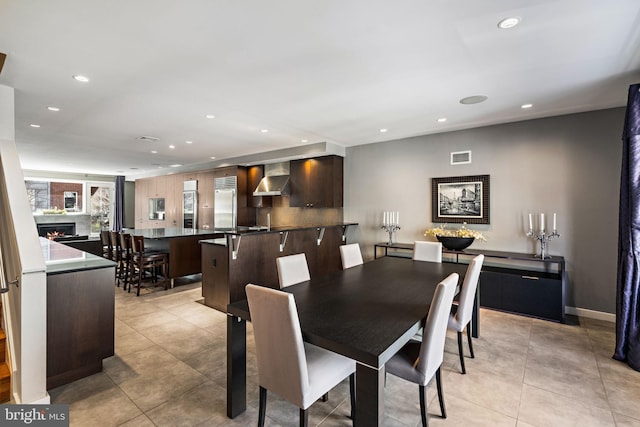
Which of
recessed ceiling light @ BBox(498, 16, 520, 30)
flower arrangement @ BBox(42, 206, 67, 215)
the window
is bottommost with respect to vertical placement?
flower arrangement @ BBox(42, 206, 67, 215)

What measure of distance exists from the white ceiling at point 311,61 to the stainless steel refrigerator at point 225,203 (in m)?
2.91

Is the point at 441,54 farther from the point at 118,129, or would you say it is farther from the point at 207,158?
the point at 207,158

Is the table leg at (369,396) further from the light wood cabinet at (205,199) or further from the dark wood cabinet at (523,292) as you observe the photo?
the light wood cabinet at (205,199)

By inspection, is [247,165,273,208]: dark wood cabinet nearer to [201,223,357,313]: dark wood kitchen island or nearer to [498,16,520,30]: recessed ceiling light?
[201,223,357,313]: dark wood kitchen island

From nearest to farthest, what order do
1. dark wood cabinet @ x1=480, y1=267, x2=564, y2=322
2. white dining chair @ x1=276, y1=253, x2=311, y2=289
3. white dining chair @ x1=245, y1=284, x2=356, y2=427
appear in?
white dining chair @ x1=245, y1=284, x2=356, y2=427 < white dining chair @ x1=276, y1=253, x2=311, y2=289 < dark wood cabinet @ x1=480, y1=267, x2=564, y2=322

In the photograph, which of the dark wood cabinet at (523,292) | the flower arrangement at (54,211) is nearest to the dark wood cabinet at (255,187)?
the dark wood cabinet at (523,292)

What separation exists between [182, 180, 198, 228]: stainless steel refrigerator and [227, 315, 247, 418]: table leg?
21.9 feet

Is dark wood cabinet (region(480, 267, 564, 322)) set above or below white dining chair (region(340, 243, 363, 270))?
below

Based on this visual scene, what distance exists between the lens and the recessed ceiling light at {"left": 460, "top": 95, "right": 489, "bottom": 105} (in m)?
3.27

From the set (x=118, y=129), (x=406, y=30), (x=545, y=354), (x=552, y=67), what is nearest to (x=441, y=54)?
(x=406, y=30)

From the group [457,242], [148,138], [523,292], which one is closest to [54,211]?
[148,138]

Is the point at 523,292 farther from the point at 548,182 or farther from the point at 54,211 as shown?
the point at 54,211

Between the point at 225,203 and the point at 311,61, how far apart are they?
549 cm

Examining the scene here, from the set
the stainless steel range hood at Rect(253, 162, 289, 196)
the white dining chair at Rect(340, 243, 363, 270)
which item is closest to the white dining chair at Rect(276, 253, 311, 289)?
the white dining chair at Rect(340, 243, 363, 270)
